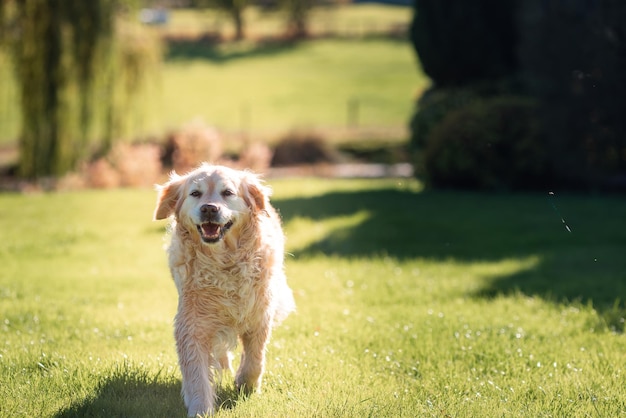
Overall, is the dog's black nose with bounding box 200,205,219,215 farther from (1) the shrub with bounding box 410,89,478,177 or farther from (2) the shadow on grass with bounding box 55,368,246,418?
(1) the shrub with bounding box 410,89,478,177

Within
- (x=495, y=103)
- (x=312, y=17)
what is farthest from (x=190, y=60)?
(x=495, y=103)

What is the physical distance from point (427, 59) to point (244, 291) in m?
14.6

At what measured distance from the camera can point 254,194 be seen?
5.60m

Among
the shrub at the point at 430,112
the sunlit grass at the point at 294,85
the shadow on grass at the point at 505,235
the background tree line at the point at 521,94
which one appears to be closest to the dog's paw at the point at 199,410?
the shadow on grass at the point at 505,235

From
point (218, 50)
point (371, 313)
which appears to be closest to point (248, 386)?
point (371, 313)

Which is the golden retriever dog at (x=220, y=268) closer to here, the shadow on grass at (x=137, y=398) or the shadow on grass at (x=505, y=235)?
the shadow on grass at (x=137, y=398)

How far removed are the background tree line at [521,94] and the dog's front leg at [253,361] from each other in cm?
1052

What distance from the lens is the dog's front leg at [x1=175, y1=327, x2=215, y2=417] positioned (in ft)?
16.4

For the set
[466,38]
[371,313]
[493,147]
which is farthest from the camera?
[466,38]

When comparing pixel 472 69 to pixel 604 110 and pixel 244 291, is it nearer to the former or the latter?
pixel 604 110

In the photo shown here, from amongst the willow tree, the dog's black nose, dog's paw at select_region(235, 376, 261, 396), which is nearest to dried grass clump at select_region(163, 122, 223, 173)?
the willow tree

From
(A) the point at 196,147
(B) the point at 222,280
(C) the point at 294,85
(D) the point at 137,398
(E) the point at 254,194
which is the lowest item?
(C) the point at 294,85

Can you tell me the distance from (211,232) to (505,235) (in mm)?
8274

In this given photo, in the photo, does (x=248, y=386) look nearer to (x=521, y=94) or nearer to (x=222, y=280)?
(x=222, y=280)
